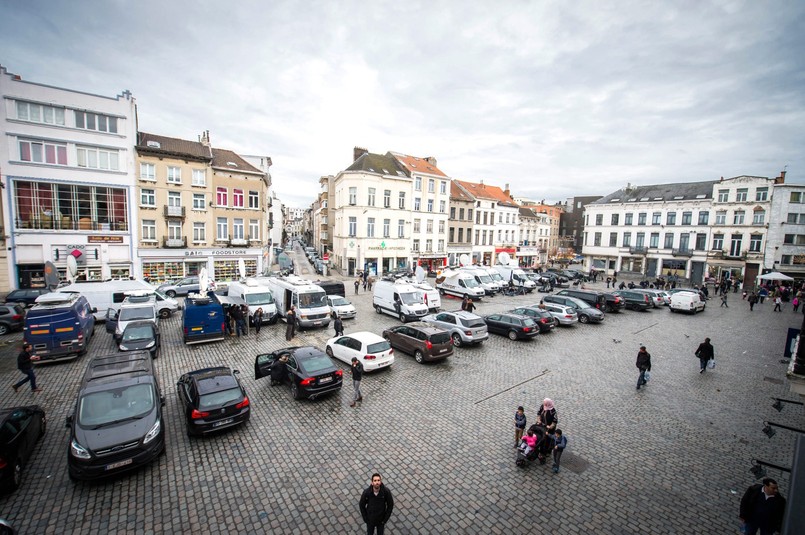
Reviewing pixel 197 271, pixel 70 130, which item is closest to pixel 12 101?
pixel 70 130

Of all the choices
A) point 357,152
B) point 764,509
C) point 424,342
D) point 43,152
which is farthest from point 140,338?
point 357,152

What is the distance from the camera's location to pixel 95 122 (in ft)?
94.7

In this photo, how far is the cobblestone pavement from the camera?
6.65 m

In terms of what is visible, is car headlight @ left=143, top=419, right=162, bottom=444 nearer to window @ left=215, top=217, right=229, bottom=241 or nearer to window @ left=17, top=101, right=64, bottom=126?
window @ left=215, top=217, right=229, bottom=241

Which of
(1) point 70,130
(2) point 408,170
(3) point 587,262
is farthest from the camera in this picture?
(3) point 587,262

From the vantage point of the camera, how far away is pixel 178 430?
9477 mm

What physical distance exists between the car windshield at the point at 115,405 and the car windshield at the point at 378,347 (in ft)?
22.4

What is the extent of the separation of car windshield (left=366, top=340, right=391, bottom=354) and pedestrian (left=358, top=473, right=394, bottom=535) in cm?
756

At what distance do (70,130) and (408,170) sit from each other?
33.6m

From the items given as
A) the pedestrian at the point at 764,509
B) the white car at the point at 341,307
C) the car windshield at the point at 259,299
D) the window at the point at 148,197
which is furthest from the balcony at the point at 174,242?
the pedestrian at the point at 764,509

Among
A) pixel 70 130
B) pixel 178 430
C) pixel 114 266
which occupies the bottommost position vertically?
pixel 178 430

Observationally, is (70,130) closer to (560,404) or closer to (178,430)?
(178,430)

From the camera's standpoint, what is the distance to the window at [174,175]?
3206 centimetres

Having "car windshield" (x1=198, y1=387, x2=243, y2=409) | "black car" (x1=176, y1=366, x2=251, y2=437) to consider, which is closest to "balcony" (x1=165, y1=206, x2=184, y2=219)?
"black car" (x1=176, y1=366, x2=251, y2=437)
